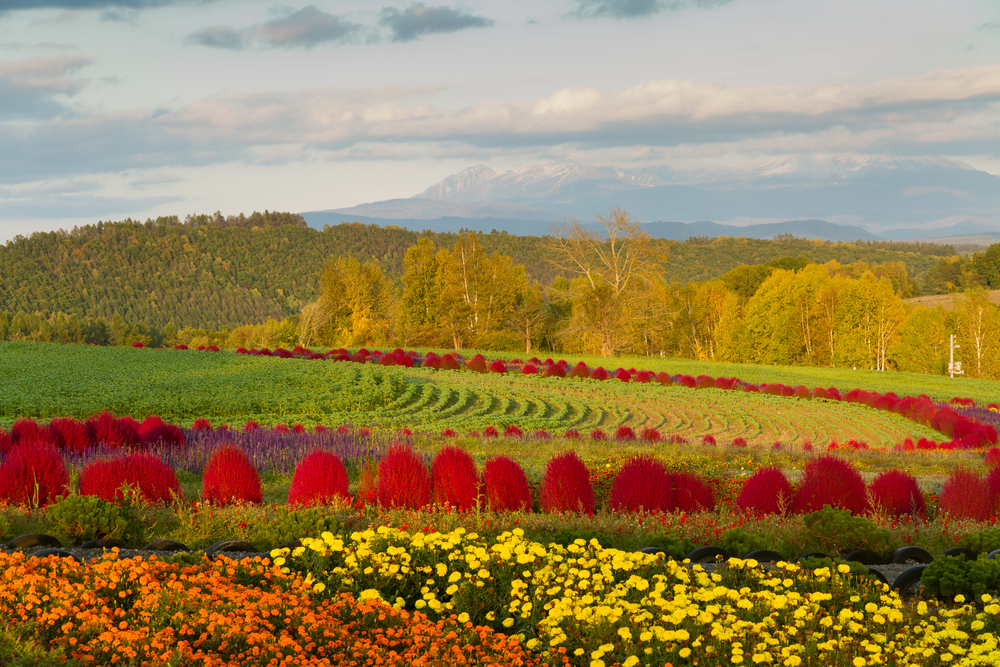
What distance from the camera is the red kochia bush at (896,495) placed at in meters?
8.80

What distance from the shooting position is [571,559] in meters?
5.50

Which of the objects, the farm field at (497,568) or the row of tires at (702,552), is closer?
the farm field at (497,568)

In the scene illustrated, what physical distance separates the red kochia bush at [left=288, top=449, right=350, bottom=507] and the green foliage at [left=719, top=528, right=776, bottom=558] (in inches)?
159

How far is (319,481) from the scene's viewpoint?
26.3ft

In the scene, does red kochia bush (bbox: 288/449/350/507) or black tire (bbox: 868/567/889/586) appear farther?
red kochia bush (bbox: 288/449/350/507)

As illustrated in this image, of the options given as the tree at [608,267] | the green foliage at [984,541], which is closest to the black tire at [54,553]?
the green foliage at [984,541]

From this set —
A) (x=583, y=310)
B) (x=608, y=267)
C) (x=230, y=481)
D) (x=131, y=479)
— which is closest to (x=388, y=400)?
(x=230, y=481)

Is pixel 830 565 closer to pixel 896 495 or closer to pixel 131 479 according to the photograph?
pixel 896 495

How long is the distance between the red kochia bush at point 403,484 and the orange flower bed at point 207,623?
2.89 meters

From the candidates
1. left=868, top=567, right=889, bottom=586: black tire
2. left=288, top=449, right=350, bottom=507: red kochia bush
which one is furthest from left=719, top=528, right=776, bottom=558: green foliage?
left=288, top=449, right=350, bottom=507: red kochia bush

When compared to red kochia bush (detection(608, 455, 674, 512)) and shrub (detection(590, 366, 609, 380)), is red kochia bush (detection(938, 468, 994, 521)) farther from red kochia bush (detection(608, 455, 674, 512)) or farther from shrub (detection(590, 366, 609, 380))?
shrub (detection(590, 366, 609, 380))

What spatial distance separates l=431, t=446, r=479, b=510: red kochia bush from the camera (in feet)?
26.6

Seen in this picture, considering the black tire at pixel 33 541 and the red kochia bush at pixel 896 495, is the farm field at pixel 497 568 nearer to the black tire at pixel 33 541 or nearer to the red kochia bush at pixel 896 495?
the red kochia bush at pixel 896 495

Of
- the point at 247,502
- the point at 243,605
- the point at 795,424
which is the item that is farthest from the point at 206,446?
the point at 795,424
